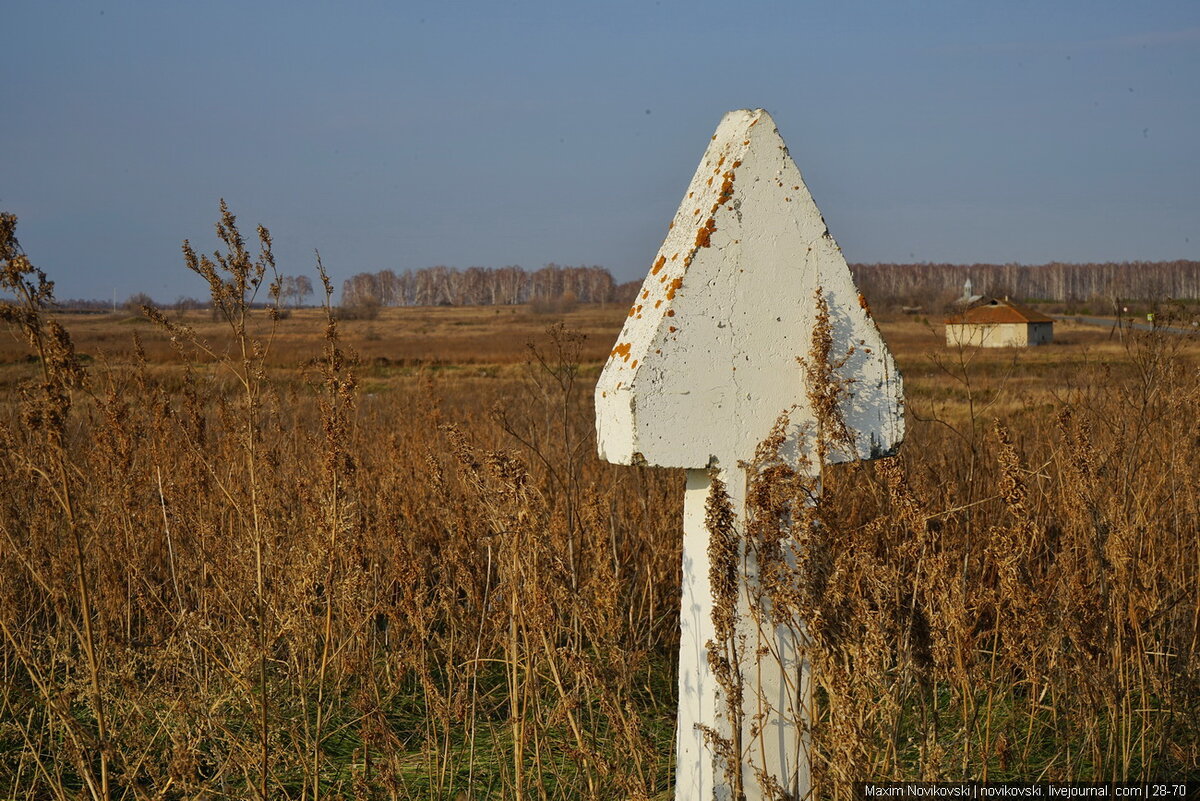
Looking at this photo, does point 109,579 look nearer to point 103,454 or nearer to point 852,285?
point 103,454

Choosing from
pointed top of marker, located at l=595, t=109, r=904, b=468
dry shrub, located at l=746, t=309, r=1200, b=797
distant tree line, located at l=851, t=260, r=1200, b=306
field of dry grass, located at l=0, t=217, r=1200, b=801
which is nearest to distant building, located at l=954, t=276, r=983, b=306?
field of dry grass, located at l=0, t=217, r=1200, b=801

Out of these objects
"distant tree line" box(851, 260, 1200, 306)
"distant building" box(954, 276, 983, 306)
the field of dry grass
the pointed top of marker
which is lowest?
the field of dry grass

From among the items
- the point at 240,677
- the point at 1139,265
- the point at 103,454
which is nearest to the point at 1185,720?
the point at 240,677

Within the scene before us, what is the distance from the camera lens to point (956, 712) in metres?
3.49

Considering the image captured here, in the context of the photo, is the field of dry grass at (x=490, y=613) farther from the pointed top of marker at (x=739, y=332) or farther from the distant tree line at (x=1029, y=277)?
the distant tree line at (x=1029, y=277)

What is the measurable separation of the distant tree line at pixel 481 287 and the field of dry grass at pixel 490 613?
13646 centimetres

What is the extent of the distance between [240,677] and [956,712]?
2535mm

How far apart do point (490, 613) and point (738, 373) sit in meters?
2.38

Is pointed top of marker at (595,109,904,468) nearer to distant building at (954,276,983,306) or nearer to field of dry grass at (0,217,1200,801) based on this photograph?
field of dry grass at (0,217,1200,801)

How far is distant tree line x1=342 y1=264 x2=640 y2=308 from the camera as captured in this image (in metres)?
144

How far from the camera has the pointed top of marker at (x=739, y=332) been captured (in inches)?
76.2

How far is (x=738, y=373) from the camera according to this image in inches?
78.5

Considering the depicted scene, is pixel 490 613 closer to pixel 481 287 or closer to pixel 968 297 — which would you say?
pixel 968 297

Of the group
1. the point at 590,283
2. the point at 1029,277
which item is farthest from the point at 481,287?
the point at 1029,277
